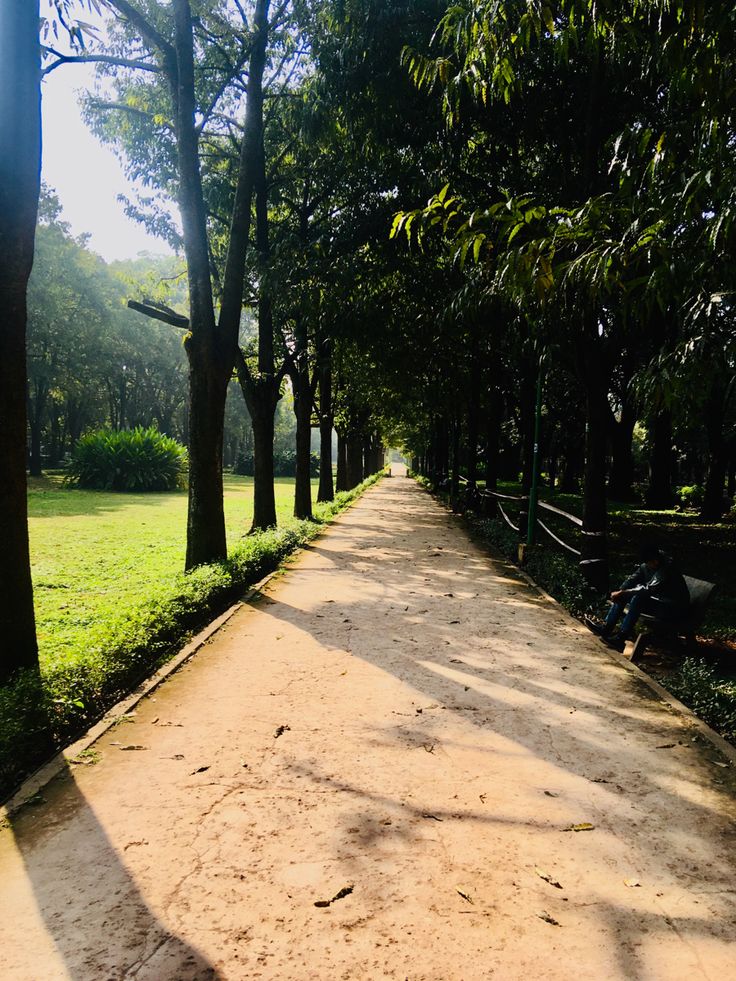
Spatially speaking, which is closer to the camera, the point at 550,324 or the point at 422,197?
the point at 550,324

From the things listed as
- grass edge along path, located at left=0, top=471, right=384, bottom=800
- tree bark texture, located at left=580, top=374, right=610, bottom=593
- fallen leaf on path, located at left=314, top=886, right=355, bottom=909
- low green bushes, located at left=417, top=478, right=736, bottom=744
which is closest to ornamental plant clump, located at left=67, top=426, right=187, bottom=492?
low green bushes, located at left=417, top=478, right=736, bottom=744

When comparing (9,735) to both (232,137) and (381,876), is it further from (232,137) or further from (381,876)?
(232,137)

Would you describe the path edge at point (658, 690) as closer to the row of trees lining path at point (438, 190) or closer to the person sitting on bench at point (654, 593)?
the person sitting on bench at point (654, 593)

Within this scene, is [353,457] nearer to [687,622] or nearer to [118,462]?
[118,462]

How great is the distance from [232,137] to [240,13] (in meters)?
2.04

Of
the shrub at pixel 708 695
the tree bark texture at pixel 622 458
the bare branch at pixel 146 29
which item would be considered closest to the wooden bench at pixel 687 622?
the shrub at pixel 708 695

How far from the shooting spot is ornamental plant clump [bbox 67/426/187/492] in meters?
28.5

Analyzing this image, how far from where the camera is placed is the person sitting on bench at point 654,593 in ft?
20.5

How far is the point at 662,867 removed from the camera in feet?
10.1

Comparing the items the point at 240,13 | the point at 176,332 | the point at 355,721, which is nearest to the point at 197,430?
the point at 355,721

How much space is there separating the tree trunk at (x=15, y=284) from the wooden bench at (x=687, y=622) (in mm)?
5557

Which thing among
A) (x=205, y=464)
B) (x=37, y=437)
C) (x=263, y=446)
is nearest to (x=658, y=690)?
(x=205, y=464)

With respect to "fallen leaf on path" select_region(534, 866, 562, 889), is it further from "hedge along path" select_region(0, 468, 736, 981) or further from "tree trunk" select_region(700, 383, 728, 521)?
"tree trunk" select_region(700, 383, 728, 521)

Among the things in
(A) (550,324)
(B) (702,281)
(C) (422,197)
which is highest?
(C) (422,197)
